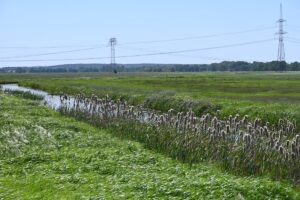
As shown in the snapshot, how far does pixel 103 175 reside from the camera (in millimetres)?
14516

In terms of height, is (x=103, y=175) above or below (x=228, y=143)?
below

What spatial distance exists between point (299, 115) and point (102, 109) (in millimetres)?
11545

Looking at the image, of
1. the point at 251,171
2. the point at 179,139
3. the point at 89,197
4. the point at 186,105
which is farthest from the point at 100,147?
the point at 186,105

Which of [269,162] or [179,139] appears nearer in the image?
[269,162]

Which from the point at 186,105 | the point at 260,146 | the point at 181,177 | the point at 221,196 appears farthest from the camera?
the point at 186,105

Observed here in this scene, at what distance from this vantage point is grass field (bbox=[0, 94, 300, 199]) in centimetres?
1231

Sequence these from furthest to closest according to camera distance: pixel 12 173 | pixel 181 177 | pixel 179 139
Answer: pixel 179 139, pixel 12 173, pixel 181 177

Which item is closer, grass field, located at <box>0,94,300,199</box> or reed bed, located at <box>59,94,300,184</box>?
grass field, located at <box>0,94,300,199</box>

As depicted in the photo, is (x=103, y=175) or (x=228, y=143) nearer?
(x=103, y=175)

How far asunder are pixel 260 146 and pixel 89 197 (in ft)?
23.7

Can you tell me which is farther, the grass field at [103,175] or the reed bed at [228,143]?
the reed bed at [228,143]

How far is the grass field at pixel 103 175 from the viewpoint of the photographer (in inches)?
485

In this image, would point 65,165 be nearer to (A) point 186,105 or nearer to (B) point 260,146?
(B) point 260,146

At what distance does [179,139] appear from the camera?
19484mm
